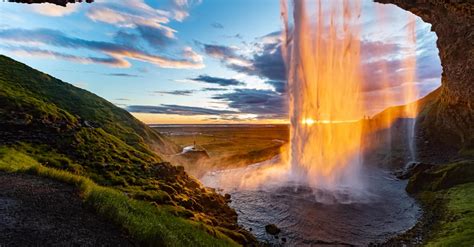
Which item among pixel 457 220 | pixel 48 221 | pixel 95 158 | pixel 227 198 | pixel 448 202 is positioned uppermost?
pixel 48 221

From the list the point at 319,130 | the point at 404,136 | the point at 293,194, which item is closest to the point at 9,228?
the point at 293,194

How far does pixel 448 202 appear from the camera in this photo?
113 feet

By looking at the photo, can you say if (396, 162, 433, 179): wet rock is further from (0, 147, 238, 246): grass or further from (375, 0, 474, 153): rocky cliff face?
(0, 147, 238, 246): grass

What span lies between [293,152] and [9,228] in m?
53.1

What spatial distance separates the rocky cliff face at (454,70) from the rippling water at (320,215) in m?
31.0

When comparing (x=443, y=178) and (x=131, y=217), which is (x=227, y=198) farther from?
(x=443, y=178)

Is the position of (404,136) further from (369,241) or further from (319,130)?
(369,241)

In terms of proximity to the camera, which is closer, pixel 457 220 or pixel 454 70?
pixel 457 220

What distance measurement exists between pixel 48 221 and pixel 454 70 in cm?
7783

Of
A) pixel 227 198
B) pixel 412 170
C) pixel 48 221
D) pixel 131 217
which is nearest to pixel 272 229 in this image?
pixel 227 198

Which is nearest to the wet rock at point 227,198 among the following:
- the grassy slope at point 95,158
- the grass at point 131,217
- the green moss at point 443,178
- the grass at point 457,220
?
the grassy slope at point 95,158

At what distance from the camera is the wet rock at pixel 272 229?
29.0 m

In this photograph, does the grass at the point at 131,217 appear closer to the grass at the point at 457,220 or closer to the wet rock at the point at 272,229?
the wet rock at the point at 272,229

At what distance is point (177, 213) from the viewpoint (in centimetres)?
2441
